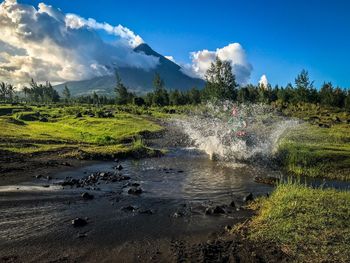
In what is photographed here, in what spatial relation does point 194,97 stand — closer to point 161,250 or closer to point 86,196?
point 86,196

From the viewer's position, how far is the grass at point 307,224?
11734 millimetres

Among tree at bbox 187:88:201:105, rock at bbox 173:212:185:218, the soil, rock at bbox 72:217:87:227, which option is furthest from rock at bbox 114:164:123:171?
tree at bbox 187:88:201:105

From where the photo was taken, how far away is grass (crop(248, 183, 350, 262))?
11734mm

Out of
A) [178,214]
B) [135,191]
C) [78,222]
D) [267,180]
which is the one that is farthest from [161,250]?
[267,180]

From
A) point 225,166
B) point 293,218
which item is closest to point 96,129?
point 225,166

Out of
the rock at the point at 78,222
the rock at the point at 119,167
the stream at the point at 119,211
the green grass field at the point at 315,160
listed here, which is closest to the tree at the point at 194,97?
the green grass field at the point at 315,160

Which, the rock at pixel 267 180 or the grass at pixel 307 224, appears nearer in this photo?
the grass at pixel 307 224

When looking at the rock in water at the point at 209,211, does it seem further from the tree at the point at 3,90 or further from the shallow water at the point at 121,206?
the tree at the point at 3,90

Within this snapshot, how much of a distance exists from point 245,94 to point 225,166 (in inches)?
4169

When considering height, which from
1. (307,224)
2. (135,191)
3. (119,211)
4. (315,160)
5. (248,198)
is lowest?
(119,211)

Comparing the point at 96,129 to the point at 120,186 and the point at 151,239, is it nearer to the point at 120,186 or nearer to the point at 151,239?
the point at 120,186

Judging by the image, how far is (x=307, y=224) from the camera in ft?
44.2

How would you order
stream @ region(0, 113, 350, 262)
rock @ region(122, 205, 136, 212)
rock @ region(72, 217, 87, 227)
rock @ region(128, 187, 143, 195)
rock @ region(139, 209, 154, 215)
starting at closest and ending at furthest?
stream @ region(0, 113, 350, 262) → rock @ region(72, 217, 87, 227) → rock @ region(139, 209, 154, 215) → rock @ region(122, 205, 136, 212) → rock @ region(128, 187, 143, 195)

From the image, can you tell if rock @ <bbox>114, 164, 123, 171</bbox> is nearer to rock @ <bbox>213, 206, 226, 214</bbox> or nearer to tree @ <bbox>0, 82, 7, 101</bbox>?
rock @ <bbox>213, 206, 226, 214</bbox>
